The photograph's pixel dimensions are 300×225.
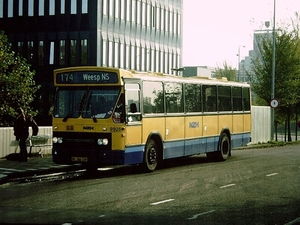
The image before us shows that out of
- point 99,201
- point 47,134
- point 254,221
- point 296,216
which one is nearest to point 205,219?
point 254,221

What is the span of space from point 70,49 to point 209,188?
42986 mm

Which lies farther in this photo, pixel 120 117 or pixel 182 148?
pixel 182 148

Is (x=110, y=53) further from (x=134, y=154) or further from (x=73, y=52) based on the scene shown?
(x=134, y=154)

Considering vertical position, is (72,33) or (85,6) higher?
(85,6)

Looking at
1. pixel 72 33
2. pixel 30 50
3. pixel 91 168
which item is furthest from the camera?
pixel 30 50

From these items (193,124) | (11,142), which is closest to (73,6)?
(11,142)

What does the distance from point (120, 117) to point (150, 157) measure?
2.03 m

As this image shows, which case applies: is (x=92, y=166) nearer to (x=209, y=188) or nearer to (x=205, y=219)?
(x=209, y=188)

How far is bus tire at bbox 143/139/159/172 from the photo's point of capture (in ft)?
63.2

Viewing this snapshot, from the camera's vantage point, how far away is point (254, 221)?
415 inches

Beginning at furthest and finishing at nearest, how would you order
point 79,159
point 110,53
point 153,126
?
1. point 110,53
2. point 153,126
3. point 79,159

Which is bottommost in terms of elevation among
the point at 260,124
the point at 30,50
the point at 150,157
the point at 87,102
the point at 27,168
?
the point at 27,168

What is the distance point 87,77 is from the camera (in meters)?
18.6

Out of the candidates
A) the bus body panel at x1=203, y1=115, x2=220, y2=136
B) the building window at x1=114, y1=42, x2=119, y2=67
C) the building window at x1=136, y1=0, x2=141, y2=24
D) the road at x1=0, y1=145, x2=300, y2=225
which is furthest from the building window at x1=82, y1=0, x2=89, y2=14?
the road at x1=0, y1=145, x2=300, y2=225
